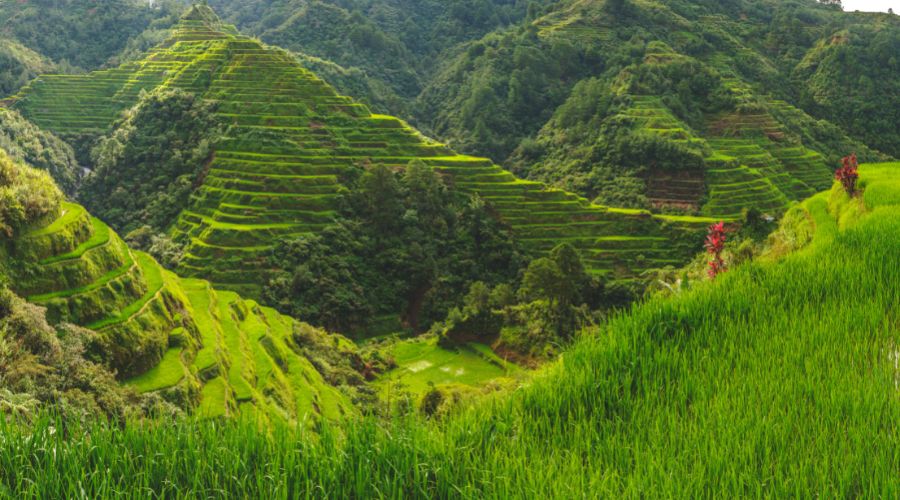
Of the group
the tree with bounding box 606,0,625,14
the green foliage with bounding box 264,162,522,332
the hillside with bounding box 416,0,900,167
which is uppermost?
the tree with bounding box 606,0,625,14

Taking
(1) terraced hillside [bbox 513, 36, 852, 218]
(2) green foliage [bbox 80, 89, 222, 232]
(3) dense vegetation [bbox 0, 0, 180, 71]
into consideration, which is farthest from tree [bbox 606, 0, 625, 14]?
(3) dense vegetation [bbox 0, 0, 180, 71]

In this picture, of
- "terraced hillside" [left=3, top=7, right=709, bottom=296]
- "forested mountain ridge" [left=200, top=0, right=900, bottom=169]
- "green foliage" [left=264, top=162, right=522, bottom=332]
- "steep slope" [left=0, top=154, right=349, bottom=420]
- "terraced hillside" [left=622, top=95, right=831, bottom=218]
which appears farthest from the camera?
"forested mountain ridge" [left=200, top=0, right=900, bottom=169]

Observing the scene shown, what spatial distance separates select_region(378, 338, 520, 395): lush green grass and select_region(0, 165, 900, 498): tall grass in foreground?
2668cm

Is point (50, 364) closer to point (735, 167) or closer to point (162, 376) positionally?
point (162, 376)

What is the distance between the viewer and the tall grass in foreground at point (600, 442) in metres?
2.33

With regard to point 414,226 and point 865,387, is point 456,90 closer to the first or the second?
point 414,226

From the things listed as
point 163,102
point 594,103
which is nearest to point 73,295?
point 163,102

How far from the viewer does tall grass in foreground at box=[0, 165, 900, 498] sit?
233 cm

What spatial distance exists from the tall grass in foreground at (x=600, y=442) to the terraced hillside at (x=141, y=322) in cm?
966

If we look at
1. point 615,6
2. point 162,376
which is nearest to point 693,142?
point 615,6

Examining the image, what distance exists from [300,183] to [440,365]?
19056 millimetres

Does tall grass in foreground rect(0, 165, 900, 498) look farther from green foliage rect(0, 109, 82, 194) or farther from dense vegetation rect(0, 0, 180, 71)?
dense vegetation rect(0, 0, 180, 71)

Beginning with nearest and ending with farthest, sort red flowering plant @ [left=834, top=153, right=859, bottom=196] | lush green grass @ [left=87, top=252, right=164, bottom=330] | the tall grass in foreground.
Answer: the tall grass in foreground, red flowering plant @ [left=834, top=153, right=859, bottom=196], lush green grass @ [left=87, top=252, right=164, bottom=330]

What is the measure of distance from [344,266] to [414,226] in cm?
716
